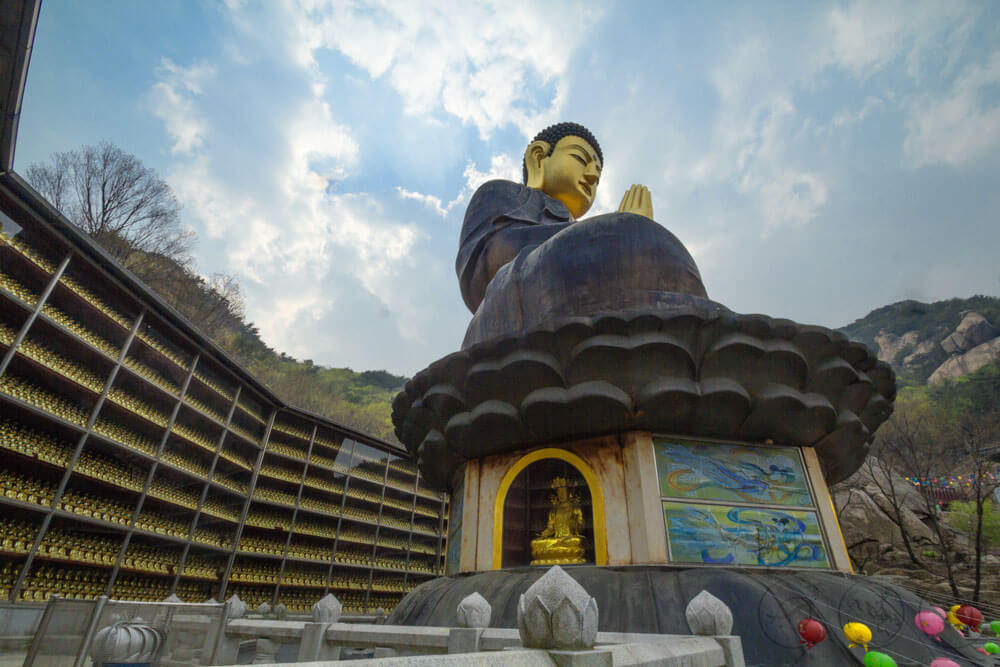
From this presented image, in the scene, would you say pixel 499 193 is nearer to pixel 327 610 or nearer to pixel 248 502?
pixel 327 610

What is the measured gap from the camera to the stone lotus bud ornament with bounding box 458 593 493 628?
2910 millimetres

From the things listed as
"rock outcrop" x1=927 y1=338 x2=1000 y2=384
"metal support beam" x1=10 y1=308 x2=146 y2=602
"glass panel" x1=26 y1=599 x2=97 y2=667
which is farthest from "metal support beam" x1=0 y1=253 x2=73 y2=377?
"rock outcrop" x1=927 y1=338 x2=1000 y2=384

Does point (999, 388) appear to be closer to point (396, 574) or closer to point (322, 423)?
point (396, 574)

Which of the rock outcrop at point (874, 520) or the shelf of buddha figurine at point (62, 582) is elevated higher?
the rock outcrop at point (874, 520)

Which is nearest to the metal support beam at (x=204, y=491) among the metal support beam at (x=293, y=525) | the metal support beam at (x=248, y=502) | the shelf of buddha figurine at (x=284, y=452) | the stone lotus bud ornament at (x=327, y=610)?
the metal support beam at (x=248, y=502)

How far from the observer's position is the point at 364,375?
1843 inches

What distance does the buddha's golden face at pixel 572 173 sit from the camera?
36.2ft

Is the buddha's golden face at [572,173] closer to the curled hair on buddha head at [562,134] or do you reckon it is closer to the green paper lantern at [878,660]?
the curled hair on buddha head at [562,134]

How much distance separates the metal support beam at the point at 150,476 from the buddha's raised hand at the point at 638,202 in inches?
376

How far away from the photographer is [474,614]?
9.55 feet

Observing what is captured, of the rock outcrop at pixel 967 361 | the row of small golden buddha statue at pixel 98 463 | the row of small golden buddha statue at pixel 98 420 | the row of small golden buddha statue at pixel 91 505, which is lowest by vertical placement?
the row of small golden buddha statue at pixel 91 505

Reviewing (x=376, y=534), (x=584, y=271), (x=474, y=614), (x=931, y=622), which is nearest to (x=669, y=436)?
(x=584, y=271)

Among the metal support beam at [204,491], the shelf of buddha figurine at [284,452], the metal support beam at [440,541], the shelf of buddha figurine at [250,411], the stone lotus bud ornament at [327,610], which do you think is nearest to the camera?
the stone lotus bud ornament at [327,610]

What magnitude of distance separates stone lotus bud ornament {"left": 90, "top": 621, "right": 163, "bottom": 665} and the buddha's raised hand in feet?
27.1
